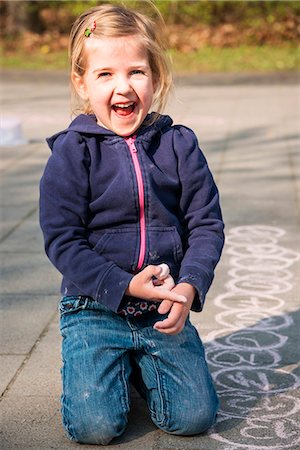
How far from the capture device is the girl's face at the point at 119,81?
9.50 ft

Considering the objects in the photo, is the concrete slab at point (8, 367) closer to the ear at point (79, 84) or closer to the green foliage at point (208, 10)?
the ear at point (79, 84)

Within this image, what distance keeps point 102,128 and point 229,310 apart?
1.33 metres

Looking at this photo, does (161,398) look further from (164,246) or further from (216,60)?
(216,60)

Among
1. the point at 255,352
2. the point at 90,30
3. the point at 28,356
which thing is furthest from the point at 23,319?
the point at 90,30

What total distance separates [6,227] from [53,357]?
211 cm

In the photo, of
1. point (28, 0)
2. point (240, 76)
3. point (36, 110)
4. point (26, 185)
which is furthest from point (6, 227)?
point (28, 0)

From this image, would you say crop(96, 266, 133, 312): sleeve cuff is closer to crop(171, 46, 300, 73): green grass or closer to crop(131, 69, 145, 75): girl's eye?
crop(131, 69, 145, 75): girl's eye

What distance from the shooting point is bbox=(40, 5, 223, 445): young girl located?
2832 mm

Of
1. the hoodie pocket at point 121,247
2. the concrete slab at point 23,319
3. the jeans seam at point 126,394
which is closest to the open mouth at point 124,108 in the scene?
the hoodie pocket at point 121,247

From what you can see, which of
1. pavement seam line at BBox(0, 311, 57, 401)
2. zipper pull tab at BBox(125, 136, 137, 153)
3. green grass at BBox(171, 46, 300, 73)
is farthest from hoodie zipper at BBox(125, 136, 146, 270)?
green grass at BBox(171, 46, 300, 73)

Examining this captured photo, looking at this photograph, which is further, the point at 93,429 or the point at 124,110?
the point at 124,110

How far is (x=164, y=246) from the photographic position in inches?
115

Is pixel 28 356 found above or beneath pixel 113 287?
beneath

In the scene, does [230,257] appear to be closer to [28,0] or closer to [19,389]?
[19,389]
